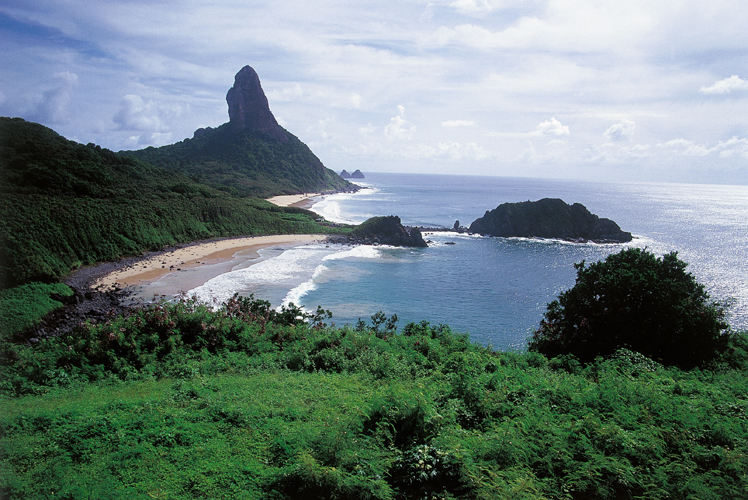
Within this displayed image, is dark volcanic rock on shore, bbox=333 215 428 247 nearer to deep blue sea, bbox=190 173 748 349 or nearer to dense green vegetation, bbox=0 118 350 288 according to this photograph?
deep blue sea, bbox=190 173 748 349

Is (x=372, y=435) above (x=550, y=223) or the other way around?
the other way around

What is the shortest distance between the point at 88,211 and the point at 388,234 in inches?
1794

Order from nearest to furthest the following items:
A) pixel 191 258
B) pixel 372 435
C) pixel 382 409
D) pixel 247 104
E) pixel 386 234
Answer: pixel 372 435, pixel 382 409, pixel 191 258, pixel 386 234, pixel 247 104

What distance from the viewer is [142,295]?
117 ft

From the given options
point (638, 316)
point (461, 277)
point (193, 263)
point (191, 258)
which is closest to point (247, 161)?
point (191, 258)

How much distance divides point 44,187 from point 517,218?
81924mm

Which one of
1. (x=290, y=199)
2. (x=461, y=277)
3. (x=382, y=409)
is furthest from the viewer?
(x=290, y=199)

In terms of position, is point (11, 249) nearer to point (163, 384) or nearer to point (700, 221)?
point (163, 384)

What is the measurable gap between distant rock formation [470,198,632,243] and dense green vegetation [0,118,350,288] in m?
37.5

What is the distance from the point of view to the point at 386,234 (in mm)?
74188

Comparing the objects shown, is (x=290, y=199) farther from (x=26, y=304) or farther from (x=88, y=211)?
(x=26, y=304)

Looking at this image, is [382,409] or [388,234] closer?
[382,409]

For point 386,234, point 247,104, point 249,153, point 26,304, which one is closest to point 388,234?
point 386,234

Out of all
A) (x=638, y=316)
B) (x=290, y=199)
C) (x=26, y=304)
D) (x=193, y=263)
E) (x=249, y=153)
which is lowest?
(x=26, y=304)
